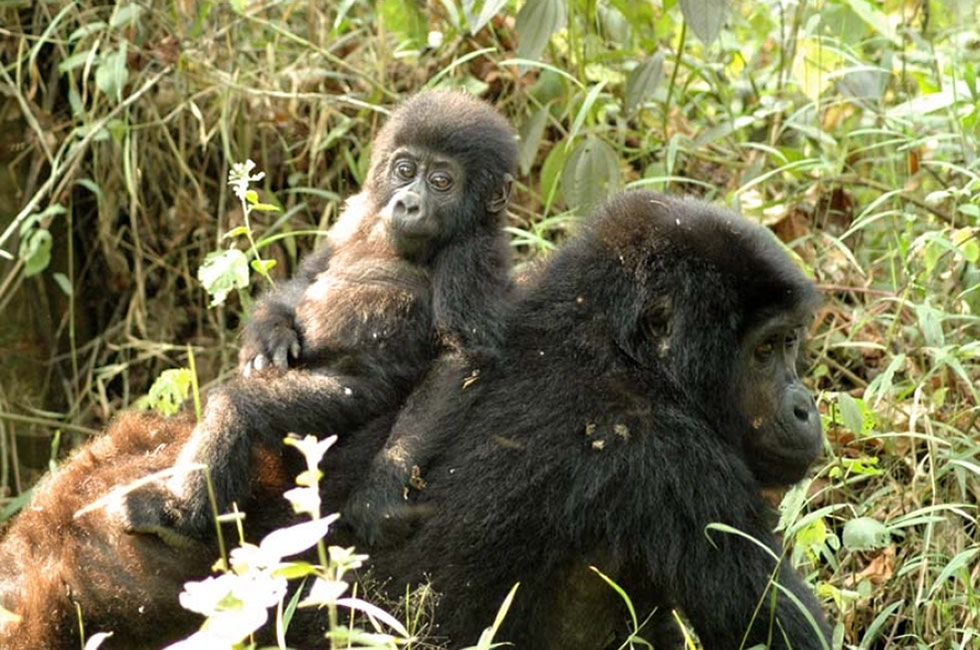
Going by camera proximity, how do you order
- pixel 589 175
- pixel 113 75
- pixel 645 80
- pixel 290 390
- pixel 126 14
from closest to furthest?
pixel 290 390 → pixel 589 175 → pixel 645 80 → pixel 113 75 → pixel 126 14

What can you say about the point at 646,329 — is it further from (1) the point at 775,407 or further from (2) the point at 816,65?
(2) the point at 816,65

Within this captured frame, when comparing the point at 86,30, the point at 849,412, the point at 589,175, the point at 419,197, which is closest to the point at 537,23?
the point at 589,175

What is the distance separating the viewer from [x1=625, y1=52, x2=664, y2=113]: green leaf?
16.9ft

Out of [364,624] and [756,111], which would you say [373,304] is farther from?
[756,111]

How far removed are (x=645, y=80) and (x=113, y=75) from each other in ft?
6.12

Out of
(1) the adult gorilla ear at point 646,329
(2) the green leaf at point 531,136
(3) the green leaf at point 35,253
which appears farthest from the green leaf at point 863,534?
(3) the green leaf at point 35,253

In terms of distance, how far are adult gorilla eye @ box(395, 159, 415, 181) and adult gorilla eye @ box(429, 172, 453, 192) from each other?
6 cm

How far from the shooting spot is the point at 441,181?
398 cm

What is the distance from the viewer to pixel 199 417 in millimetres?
3514

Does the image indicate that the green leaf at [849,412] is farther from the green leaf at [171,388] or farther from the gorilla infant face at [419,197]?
the green leaf at [171,388]

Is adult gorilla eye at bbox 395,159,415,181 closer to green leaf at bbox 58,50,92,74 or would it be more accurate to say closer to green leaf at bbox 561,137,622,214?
green leaf at bbox 561,137,622,214

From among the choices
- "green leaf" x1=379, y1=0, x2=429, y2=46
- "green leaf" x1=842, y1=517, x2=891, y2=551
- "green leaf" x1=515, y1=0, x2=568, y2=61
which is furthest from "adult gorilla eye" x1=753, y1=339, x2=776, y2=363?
"green leaf" x1=379, y1=0, x2=429, y2=46

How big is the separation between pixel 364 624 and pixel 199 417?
61 cm

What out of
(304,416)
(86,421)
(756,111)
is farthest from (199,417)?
(756,111)
